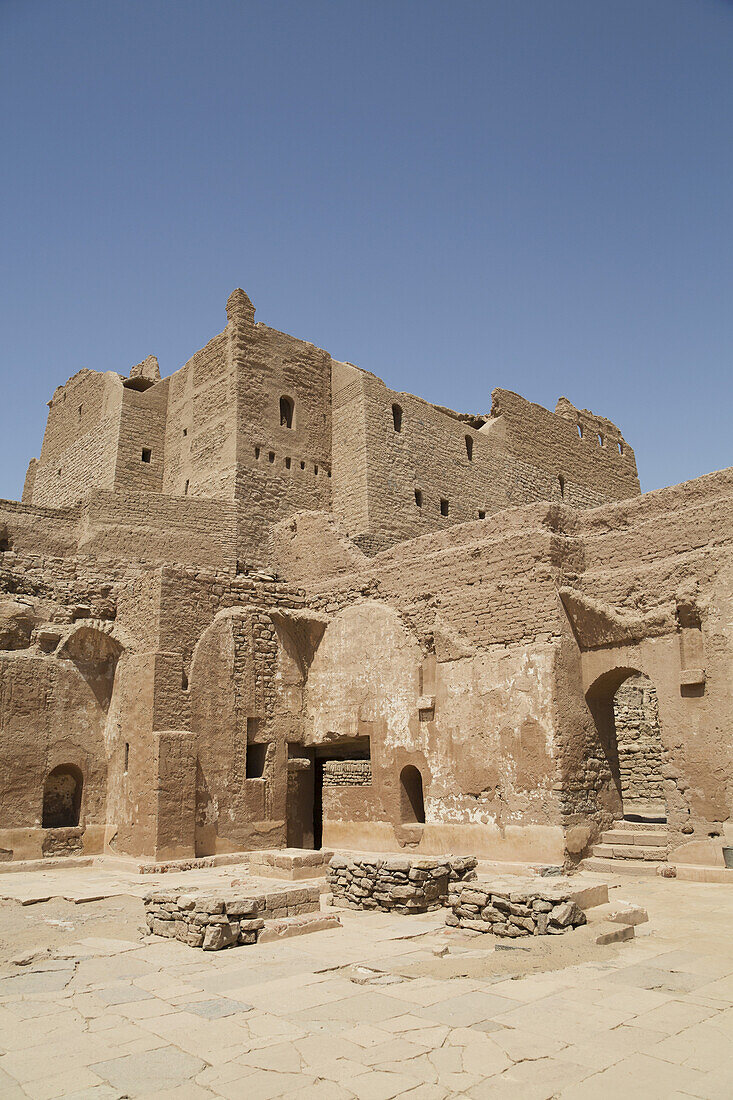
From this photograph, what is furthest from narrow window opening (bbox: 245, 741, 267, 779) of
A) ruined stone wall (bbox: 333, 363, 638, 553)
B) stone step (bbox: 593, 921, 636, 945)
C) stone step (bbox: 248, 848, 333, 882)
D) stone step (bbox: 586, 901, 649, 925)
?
stone step (bbox: 593, 921, 636, 945)

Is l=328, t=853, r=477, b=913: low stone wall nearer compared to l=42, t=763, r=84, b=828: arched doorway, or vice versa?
l=328, t=853, r=477, b=913: low stone wall

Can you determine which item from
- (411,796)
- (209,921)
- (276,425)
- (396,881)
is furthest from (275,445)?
(209,921)

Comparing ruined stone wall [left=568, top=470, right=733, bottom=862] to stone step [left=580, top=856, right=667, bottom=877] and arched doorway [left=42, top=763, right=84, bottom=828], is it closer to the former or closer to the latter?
stone step [left=580, top=856, right=667, bottom=877]

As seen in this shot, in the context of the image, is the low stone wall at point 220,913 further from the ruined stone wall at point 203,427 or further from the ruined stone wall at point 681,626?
the ruined stone wall at point 203,427

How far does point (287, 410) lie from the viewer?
2156 cm

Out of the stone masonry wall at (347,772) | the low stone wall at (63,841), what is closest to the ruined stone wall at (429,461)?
the stone masonry wall at (347,772)

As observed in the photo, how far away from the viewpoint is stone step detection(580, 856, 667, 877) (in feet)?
32.5

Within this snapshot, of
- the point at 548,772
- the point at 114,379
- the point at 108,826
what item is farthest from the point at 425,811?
the point at 114,379

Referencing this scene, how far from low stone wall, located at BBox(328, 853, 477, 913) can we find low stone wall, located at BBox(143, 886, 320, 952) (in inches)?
26.4

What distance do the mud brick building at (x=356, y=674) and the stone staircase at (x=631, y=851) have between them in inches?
10.2

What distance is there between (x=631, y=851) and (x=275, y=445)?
13581 mm

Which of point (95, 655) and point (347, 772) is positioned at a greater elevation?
point (95, 655)

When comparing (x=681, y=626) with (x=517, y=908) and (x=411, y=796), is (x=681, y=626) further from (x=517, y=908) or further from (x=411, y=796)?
(x=411, y=796)

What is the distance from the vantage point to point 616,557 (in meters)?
11.4
